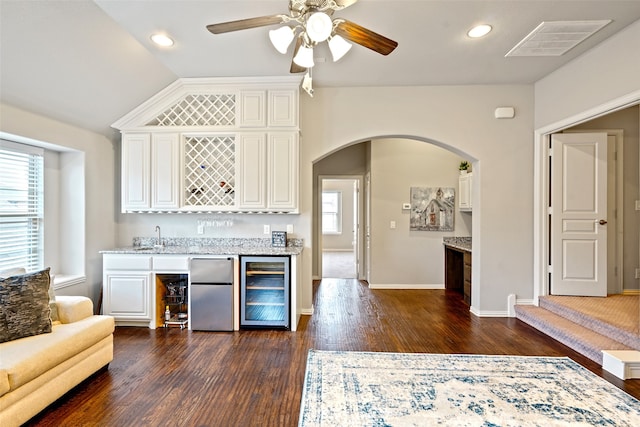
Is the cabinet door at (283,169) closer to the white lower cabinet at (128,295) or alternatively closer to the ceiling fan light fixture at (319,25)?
the white lower cabinet at (128,295)

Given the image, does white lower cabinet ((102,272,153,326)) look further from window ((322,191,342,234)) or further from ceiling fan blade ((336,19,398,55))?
window ((322,191,342,234))

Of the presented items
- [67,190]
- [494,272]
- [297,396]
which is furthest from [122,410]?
[494,272]

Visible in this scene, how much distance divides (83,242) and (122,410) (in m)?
2.38

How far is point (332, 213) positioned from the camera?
435 inches

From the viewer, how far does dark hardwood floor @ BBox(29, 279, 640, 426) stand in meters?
2.18

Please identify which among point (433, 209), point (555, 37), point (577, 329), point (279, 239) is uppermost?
point (555, 37)

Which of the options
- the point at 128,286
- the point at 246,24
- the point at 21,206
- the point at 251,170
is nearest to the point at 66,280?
the point at 128,286

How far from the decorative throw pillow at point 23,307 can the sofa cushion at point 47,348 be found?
0.07 meters

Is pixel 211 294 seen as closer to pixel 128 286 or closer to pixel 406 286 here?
pixel 128 286

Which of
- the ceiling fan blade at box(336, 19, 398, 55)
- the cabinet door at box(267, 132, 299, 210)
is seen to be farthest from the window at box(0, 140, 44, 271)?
the ceiling fan blade at box(336, 19, 398, 55)

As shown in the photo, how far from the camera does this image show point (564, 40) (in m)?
3.04

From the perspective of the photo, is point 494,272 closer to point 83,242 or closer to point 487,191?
point 487,191

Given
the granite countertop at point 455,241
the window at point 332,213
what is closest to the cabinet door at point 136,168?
the granite countertop at point 455,241

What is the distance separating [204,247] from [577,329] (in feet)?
13.8
